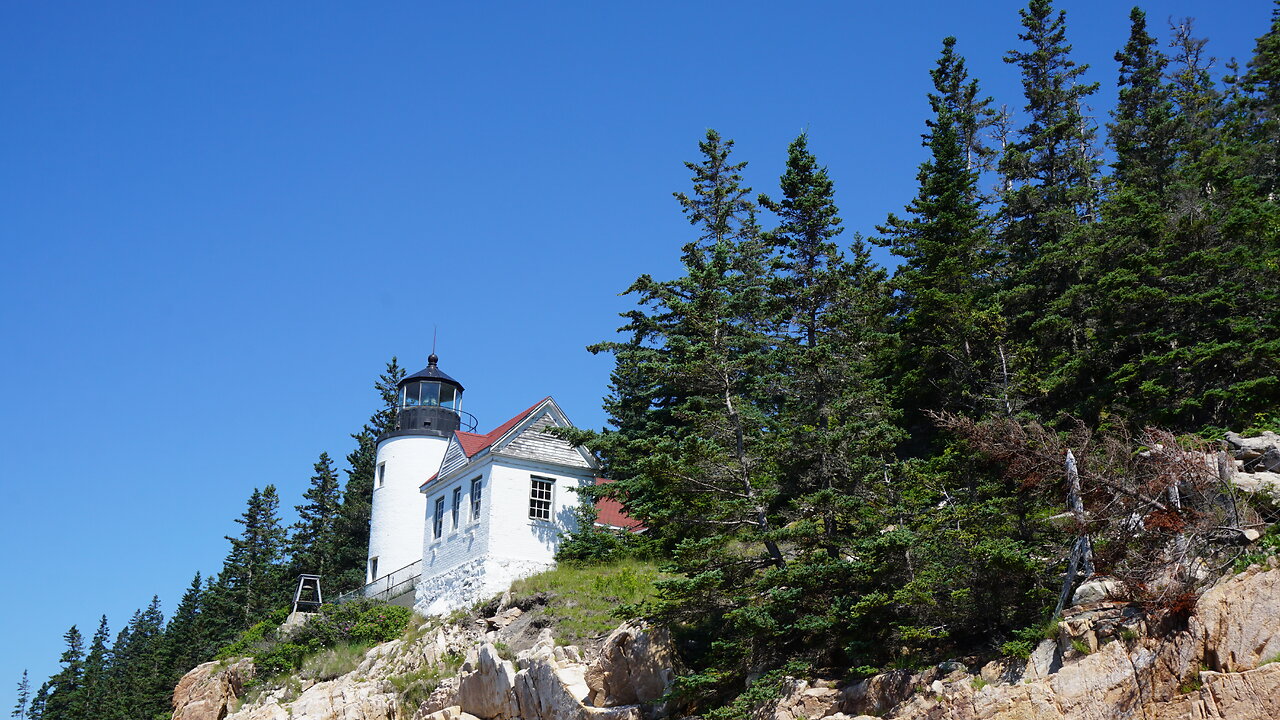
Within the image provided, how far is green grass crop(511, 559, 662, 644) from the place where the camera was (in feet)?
84.0

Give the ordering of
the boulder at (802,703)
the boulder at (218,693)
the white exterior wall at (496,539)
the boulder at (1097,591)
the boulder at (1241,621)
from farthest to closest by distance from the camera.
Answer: the boulder at (218,693)
the white exterior wall at (496,539)
the boulder at (802,703)
the boulder at (1097,591)
the boulder at (1241,621)

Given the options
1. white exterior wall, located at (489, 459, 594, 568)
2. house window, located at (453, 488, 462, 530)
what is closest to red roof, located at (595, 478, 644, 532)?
white exterior wall, located at (489, 459, 594, 568)

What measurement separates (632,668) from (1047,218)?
1612cm

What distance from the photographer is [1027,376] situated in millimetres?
22797

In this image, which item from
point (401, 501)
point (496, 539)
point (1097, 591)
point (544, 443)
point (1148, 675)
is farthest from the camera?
point (401, 501)

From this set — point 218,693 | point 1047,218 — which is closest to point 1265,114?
point 1047,218

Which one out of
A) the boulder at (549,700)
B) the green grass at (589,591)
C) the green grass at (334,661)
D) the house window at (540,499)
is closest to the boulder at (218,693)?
the green grass at (334,661)

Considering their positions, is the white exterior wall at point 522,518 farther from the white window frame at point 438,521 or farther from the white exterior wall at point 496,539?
the white window frame at point 438,521

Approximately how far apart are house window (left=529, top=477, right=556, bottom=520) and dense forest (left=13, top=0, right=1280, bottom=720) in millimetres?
1714

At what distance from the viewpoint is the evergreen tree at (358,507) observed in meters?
45.9

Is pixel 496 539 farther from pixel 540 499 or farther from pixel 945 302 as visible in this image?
pixel 945 302

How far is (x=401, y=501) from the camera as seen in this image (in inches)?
1503

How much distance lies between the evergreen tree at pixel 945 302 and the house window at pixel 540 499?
1131cm

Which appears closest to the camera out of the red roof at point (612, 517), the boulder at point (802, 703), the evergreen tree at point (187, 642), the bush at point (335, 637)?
the boulder at point (802, 703)
